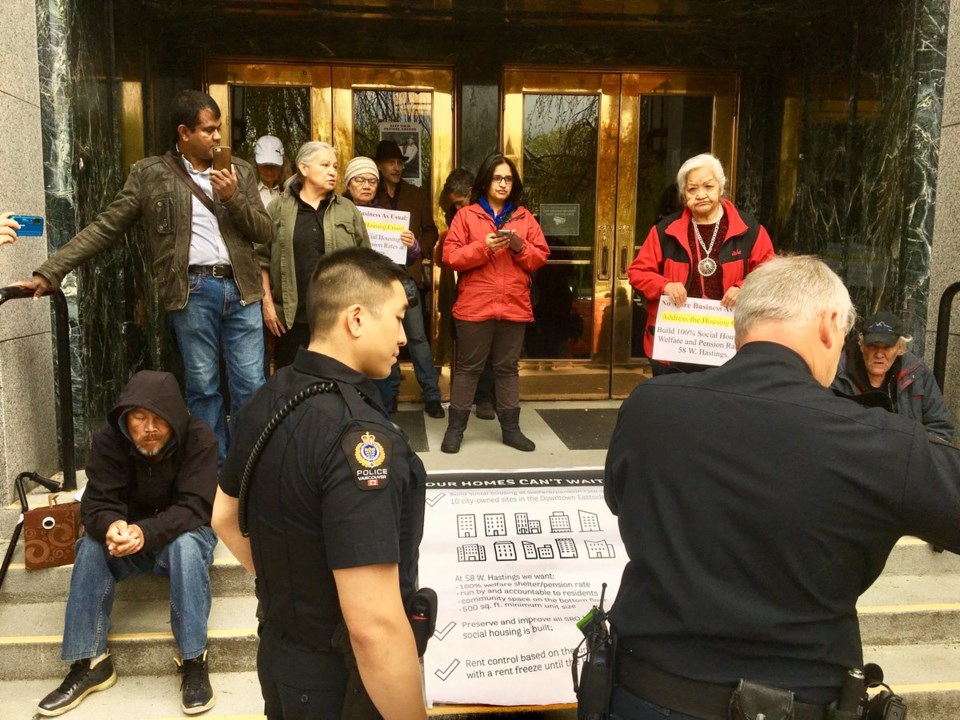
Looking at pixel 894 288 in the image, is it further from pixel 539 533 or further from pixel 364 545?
pixel 364 545

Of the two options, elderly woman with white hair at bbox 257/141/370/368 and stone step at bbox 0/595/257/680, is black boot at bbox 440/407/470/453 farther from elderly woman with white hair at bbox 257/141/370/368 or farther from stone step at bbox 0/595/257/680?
stone step at bbox 0/595/257/680

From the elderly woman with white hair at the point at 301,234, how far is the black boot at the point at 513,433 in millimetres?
1409

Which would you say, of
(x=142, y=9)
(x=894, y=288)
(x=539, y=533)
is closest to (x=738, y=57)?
(x=894, y=288)

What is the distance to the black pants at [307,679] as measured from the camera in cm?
194

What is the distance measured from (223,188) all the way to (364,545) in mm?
2825

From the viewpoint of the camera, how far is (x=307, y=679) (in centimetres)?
195

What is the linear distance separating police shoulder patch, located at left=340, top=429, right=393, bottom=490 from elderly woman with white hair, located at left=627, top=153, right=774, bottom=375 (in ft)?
9.33

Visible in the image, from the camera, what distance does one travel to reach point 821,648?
1.74 m

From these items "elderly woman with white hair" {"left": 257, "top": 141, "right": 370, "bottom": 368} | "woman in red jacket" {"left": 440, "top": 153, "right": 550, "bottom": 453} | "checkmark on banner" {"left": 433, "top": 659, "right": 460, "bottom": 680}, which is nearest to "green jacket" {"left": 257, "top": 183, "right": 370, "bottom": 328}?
"elderly woman with white hair" {"left": 257, "top": 141, "right": 370, "bottom": 368}

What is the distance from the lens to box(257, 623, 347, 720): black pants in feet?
6.35

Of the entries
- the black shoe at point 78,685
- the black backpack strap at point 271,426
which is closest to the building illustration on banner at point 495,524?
the black backpack strap at point 271,426

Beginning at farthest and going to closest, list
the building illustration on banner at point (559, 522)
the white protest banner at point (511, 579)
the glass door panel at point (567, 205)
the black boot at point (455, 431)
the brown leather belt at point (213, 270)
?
the glass door panel at point (567, 205)
the black boot at point (455, 431)
the brown leather belt at point (213, 270)
the building illustration on banner at point (559, 522)
the white protest banner at point (511, 579)

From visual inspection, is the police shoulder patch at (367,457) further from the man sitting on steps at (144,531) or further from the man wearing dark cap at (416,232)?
the man wearing dark cap at (416,232)

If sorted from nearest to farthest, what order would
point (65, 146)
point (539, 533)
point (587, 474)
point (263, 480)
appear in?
point (263, 480), point (539, 533), point (587, 474), point (65, 146)
